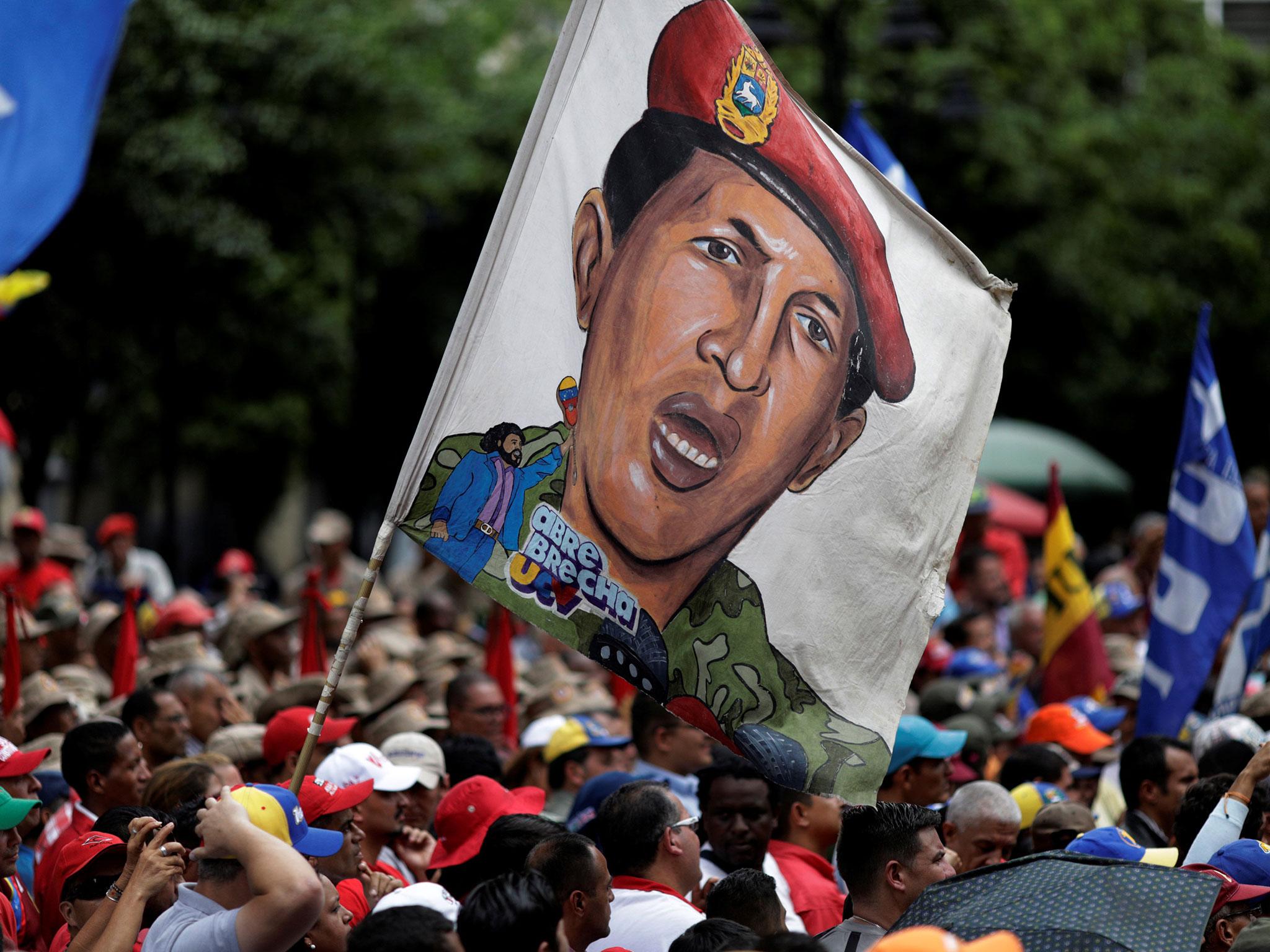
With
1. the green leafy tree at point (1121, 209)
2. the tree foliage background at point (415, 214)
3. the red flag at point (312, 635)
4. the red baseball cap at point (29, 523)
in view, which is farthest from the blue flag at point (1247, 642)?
the green leafy tree at point (1121, 209)

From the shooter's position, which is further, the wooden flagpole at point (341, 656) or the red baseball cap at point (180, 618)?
the red baseball cap at point (180, 618)

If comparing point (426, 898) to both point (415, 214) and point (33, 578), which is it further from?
point (415, 214)

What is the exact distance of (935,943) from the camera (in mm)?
2990

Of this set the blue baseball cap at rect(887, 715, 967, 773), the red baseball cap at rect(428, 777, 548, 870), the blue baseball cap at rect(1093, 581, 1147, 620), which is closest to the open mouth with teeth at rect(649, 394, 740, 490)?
the red baseball cap at rect(428, 777, 548, 870)

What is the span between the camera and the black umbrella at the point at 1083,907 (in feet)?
12.5

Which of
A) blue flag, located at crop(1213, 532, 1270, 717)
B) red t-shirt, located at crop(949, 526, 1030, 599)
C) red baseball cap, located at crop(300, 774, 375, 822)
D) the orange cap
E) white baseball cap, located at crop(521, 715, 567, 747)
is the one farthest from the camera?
red t-shirt, located at crop(949, 526, 1030, 599)

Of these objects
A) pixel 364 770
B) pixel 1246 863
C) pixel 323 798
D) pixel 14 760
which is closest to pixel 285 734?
pixel 364 770

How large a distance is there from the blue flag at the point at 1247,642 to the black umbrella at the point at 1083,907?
16.7 ft

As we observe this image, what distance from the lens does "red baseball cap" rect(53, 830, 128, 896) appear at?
5.23 m

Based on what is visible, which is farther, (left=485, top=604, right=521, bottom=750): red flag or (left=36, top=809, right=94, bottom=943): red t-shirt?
(left=485, top=604, right=521, bottom=750): red flag

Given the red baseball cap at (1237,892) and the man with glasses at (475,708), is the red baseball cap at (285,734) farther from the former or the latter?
the red baseball cap at (1237,892)

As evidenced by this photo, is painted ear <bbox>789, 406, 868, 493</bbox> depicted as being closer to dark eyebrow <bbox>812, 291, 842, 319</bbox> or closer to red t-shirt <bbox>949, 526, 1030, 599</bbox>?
dark eyebrow <bbox>812, 291, 842, 319</bbox>

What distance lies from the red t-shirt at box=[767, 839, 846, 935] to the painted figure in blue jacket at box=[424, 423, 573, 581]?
2187 millimetres

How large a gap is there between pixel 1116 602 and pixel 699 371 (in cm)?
832
